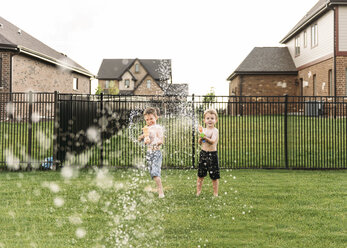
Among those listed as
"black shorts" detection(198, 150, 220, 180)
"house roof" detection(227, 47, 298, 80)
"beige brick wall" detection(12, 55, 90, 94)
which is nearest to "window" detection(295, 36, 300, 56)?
"house roof" detection(227, 47, 298, 80)

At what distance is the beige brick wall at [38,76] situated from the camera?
22.0 metres

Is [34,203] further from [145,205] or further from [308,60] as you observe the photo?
[308,60]

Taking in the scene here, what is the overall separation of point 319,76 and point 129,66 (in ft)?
138

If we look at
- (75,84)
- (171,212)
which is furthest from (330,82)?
(75,84)

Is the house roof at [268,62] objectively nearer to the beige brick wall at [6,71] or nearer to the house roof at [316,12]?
the house roof at [316,12]

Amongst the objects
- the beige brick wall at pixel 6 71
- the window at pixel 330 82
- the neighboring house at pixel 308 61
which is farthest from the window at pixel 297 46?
the beige brick wall at pixel 6 71

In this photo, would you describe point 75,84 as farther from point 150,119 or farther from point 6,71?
point 150,119

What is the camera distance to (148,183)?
809 centimetres

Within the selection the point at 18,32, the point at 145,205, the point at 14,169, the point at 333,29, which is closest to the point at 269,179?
the point at 145,205

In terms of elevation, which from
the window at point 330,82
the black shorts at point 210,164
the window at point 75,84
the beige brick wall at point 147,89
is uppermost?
the beige brick wall at point 147,89

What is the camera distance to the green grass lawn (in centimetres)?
415

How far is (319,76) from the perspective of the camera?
77.8 ft

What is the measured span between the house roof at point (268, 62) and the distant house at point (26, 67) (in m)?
14.3

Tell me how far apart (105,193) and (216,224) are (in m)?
2.75
